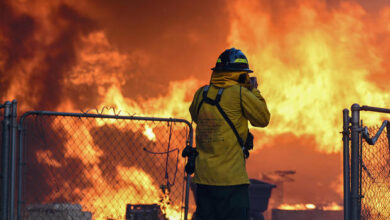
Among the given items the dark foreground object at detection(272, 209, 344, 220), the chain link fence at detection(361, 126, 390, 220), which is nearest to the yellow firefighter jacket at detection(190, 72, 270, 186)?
the chain link fence at detection(361, 126, 390, 220)

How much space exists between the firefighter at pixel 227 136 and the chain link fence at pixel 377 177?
6.44 feet

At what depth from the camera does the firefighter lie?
4570mm

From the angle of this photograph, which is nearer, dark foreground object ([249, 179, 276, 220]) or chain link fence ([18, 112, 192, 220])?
dark foreground object ([249, 179, 276, 220])

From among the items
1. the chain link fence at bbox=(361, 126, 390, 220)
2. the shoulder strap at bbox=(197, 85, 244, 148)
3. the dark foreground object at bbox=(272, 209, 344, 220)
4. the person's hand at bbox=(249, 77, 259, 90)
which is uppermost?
the person's hand at bbox=(249, 77, 259, 90)

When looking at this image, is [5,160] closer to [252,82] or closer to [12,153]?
[12,153]

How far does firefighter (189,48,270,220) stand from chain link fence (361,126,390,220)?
6.44 ft

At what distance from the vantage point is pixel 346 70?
17.8 metres

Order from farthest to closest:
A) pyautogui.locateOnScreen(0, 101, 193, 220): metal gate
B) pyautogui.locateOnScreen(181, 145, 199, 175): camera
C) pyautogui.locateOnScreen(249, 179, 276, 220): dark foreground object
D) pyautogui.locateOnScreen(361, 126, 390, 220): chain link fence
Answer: pyautogui.locateOnScreen(0, 101, 193, 220): metal gate → pyautogui.locateOnScreen(249, 179, 276, 220): dark foreground object → pyautogui.locateOnScreen(361, 126, 390, 220): chain link fence → pyautogui.locateOnScreen(181, 145, 199, 175): camera

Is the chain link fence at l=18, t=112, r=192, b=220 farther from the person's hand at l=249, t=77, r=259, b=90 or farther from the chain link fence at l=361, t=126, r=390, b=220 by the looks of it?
the person's hand at l=249, t=77, r=259, b=90

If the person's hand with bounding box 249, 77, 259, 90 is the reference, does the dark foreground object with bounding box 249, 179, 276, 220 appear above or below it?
below

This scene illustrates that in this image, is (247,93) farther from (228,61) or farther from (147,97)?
(147,97)

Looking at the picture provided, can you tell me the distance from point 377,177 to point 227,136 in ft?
9.42

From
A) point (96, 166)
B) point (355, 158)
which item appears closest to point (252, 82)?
point (355, 158)

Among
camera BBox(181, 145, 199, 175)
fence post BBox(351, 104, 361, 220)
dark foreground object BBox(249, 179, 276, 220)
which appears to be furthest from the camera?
dark foreground object BBox(249, 179, 276, 220)
